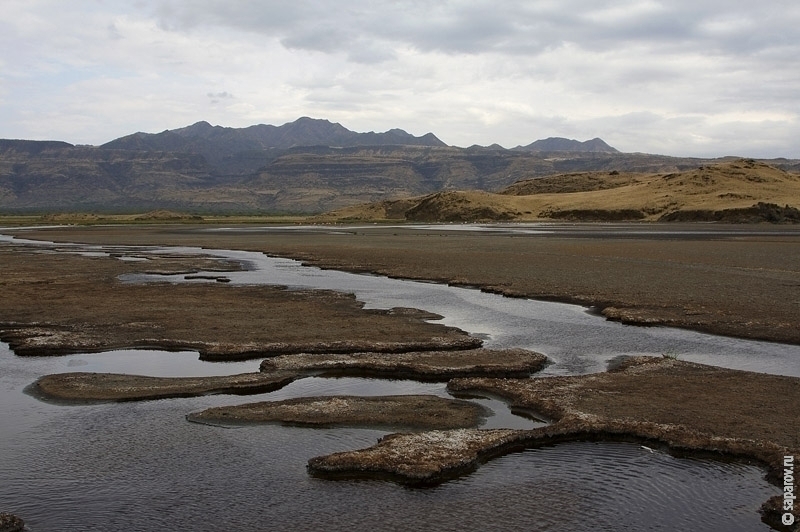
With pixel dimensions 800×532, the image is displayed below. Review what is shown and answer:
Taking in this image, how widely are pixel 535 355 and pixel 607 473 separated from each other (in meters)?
8.00

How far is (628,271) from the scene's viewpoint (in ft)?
135

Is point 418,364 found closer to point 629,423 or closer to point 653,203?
point 629,423

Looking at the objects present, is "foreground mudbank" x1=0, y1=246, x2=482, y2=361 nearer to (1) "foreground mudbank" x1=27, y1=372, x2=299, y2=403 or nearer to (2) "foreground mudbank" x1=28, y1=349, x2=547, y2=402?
(2) "foreground mudbank" x1=28, y1=349, x2=547, y2=402

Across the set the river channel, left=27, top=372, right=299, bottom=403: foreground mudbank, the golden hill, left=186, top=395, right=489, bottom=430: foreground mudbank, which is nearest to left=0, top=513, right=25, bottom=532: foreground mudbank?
the river channel

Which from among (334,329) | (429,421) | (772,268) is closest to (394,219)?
(772,268)

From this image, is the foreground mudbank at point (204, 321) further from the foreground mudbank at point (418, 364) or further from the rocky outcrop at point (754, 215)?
the rocky outcrop at point (754, 215)

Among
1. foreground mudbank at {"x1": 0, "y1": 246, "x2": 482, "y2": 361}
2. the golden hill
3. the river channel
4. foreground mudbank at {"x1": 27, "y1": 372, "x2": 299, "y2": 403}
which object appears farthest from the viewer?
the golden hill

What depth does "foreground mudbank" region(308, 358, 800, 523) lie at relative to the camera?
491 inches

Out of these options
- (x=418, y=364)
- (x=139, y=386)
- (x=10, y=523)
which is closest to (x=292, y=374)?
(x=418, y=364)

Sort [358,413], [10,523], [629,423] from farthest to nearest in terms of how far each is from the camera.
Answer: [358,413] → [629,423] → [10,523]

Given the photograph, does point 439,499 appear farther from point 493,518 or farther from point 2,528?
point 2,528

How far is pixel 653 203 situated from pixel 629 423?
4621 inches

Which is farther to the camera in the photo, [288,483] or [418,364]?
[418,364]

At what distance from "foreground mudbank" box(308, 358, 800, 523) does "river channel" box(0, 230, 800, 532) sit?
360 millimetres
